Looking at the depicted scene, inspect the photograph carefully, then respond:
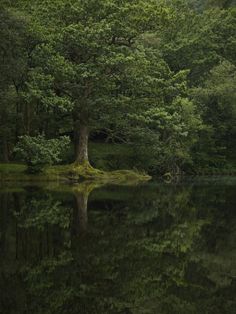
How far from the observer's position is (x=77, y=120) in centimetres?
3981

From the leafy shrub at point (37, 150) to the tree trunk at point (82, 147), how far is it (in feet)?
11.3

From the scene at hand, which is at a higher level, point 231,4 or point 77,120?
point 231,4

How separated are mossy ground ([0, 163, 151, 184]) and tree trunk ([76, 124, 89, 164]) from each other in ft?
1.74

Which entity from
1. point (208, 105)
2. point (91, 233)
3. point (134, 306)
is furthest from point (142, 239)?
point (208, 105)

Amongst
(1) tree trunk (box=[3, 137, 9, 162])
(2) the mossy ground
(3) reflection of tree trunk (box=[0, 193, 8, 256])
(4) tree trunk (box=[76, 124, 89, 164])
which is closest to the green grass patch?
(2) the mossy ground

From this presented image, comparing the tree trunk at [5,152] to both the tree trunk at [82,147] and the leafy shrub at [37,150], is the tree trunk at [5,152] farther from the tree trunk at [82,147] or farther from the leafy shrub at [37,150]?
the tree trunk at [82,147]

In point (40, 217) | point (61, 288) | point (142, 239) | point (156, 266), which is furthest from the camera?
point (40, 217)

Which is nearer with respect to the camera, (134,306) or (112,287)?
(134,306)

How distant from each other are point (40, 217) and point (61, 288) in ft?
24.4

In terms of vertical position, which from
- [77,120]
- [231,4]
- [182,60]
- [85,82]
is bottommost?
[77,120]

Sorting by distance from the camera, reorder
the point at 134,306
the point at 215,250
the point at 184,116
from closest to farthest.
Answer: the point at 134,306, the point at 215,250, the point at 184,116

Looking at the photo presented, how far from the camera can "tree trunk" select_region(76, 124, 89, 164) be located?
125 feet

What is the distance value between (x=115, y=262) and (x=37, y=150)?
25684 mm

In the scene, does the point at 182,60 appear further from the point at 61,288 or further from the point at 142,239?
the point at 61,288
